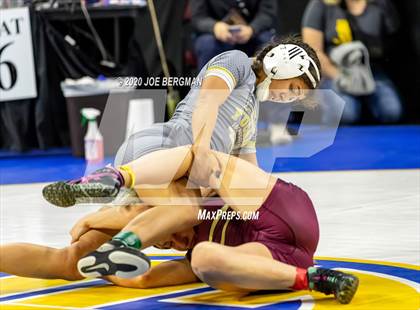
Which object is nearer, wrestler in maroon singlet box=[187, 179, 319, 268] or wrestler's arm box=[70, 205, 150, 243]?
wrestler in maroon singlet box=[187, 179, 319, 268]

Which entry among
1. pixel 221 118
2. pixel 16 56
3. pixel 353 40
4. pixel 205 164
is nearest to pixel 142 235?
pixel 205 164

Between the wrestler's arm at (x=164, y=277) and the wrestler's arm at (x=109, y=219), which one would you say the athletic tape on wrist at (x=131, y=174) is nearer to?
the wrestler's arm at (x=109, y=219)

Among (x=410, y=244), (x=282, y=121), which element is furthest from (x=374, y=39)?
(x=410, y=244)

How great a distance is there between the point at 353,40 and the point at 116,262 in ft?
24.0

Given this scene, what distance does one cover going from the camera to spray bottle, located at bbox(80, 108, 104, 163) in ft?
29.6

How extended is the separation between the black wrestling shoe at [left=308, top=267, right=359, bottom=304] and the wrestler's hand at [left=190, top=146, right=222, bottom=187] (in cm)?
51

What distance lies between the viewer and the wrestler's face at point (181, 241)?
4.30 metres

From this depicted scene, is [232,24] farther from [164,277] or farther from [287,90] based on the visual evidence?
[164,277]

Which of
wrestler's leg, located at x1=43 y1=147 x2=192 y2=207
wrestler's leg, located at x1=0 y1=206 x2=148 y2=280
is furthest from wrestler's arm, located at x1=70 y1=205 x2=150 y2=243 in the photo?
wrestler's leg, located at x1=43 y1=147 x2=192 y2=207

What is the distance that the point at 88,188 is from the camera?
389cm

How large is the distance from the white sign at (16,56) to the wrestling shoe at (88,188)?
564cm

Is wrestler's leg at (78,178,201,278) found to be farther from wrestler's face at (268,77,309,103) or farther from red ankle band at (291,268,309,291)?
wrestler's face at (268,77,309,103)

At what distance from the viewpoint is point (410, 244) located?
525 centimetres

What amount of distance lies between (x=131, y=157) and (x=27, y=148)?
5779 mm
